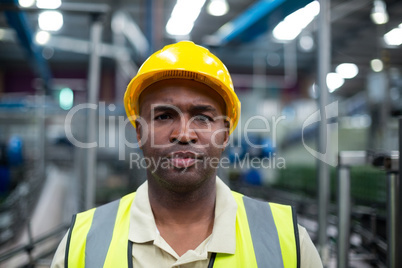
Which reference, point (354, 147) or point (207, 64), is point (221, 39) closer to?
point (207, 64)

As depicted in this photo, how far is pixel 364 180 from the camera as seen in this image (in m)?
4.89

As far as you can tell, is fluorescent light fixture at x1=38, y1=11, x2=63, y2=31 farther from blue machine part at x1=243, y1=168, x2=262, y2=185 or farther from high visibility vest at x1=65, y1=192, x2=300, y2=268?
high visibility vest at x1=65, y1=192, x2=300, y2=268

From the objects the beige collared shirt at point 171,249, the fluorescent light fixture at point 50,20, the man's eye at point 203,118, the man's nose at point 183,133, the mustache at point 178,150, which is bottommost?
the beige collared shirt at point 171,249

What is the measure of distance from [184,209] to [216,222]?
0.16 m

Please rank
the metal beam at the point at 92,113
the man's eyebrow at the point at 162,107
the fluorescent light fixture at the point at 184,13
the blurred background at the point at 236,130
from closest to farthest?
the man's eyebrow at the point at 162,107 → the blurred background at the point at 236,130 → the metal beam at the point at 92,113 → the fluorescent light fixture at the point at 184,13

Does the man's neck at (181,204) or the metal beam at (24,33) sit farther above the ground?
the metal beam at (24,33)

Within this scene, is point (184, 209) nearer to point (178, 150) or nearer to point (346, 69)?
point (178, 150)

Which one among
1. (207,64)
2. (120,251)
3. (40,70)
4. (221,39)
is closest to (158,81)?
(207,64)

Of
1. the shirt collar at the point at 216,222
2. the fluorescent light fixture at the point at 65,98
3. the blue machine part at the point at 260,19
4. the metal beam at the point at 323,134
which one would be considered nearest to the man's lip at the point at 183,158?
the shirt collar at the point at 216,222

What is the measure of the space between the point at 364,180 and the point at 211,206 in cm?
410

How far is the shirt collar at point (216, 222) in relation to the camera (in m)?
1.39

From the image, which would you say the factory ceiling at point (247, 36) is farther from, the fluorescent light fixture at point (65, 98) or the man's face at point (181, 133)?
the man's face at point (181, 133)

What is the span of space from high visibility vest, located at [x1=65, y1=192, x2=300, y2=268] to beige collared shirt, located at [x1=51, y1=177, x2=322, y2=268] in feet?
0.11

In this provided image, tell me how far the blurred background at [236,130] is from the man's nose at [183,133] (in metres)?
1.06
